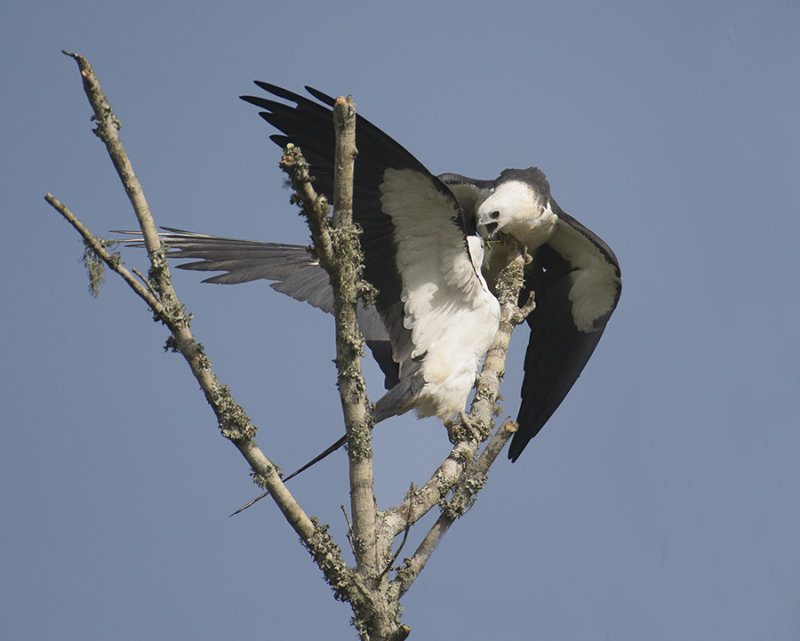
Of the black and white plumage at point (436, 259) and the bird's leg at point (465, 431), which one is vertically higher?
the black and white plumage at point (436, 259)

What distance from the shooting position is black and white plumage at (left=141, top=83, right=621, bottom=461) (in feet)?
13.8

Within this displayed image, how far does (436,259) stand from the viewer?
4.55 metres

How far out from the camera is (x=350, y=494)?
3326 millimetres

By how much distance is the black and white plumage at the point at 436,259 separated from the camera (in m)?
4.20

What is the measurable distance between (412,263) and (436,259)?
→ 128mm

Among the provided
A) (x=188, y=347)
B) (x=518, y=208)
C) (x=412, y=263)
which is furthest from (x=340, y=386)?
(x=518, y=208)

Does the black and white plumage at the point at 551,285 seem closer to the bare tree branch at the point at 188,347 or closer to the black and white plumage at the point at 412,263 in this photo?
the black and white plumage at the point at 412,263

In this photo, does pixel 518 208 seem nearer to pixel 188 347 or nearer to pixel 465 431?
pixel 465 431

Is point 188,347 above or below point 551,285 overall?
below

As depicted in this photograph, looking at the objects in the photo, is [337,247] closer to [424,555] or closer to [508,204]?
[424,555]

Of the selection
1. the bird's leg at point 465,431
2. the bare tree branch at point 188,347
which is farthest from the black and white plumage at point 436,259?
the bare tree branch at point 188,347

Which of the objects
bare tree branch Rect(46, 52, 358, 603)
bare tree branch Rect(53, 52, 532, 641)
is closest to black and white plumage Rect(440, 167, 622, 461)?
bare tree branch Rect(53, 52, 532, 641)

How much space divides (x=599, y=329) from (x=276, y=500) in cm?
331

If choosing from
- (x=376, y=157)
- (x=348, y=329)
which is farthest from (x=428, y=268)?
(x=348, y=329)
